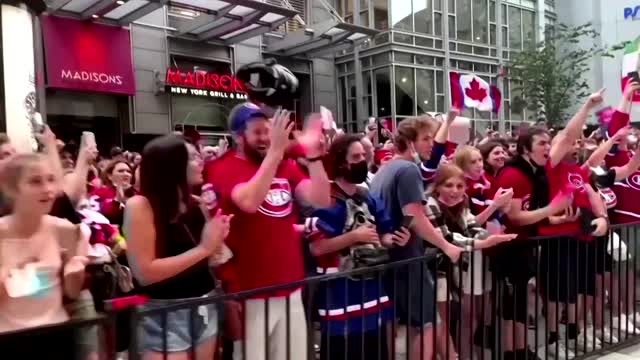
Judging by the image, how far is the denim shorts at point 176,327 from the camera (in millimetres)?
2793

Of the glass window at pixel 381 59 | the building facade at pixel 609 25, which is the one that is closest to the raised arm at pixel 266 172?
the glass window at pixel 381 59

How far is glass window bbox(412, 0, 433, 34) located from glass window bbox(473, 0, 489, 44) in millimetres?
2655

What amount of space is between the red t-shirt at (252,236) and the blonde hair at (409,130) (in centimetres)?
124

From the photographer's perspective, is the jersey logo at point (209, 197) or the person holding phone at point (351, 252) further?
the person holding phone at point (351, 252)

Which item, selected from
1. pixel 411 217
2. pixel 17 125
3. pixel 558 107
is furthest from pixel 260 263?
pixel 558 107

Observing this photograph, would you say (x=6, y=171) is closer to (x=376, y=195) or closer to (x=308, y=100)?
(x=376, y=195)

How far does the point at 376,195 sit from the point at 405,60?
20945mm

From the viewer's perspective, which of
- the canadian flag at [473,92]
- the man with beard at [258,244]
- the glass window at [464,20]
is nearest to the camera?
the man with beard at [258,244]

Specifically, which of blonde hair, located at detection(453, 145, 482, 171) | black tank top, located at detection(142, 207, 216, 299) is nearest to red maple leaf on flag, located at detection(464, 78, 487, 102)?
blonde hair, located at detection(453, 145, 482, 171)

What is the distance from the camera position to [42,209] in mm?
2943

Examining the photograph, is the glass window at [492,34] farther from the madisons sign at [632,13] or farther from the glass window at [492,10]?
the madisons sign at [632,13]

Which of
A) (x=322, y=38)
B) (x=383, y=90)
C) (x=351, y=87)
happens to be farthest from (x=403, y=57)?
(x=322, y=38)

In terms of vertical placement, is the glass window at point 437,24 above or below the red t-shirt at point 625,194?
above

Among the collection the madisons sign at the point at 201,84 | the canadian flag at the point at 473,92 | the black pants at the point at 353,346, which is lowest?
the black pants at the point at 353,346
